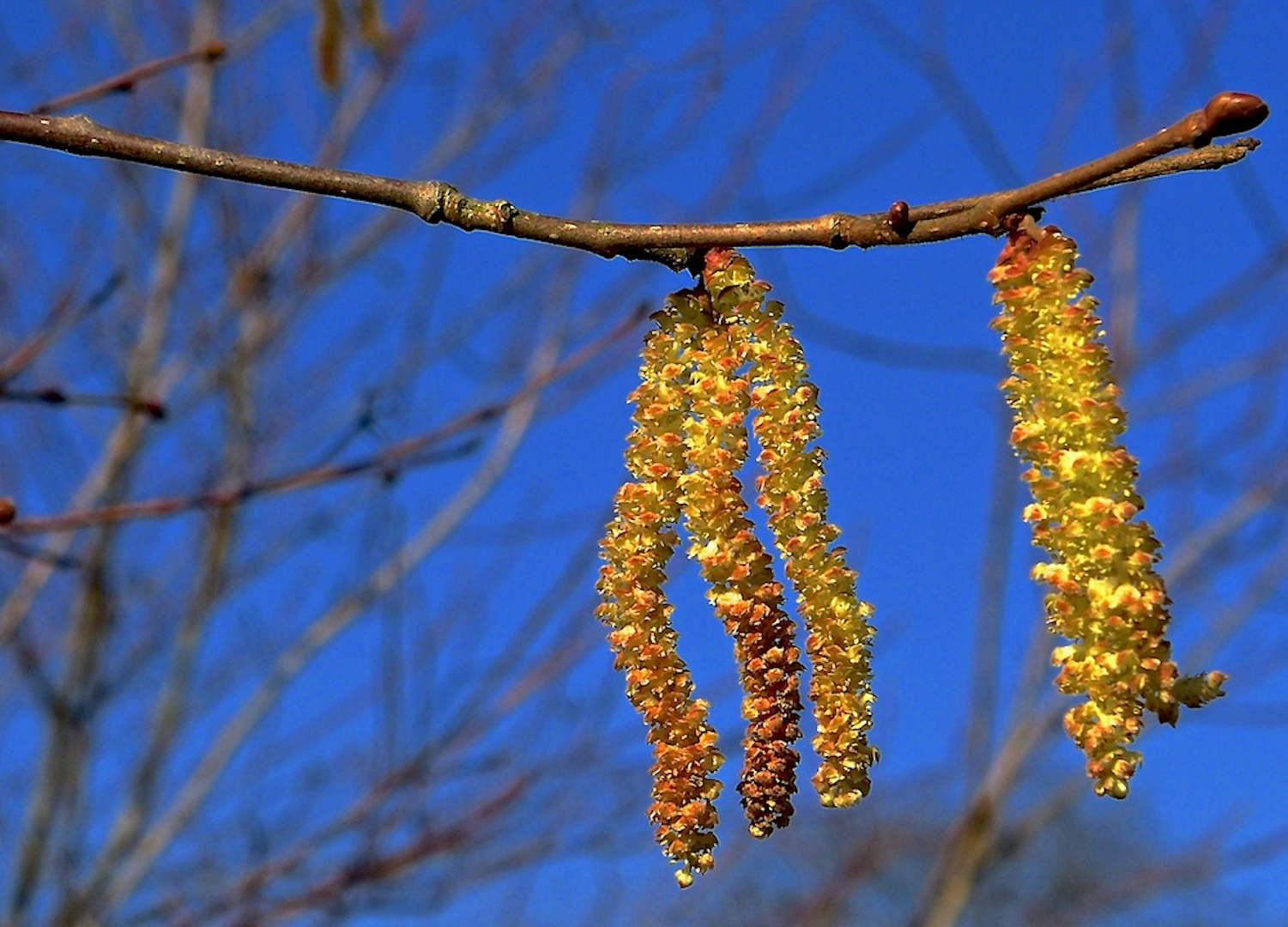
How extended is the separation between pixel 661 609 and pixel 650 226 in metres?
0.26

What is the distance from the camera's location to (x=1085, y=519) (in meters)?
0.80

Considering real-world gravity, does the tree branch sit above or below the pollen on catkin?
above

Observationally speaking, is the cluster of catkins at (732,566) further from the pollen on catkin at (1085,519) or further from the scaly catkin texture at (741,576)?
the pollen on catkin at (1085,519)

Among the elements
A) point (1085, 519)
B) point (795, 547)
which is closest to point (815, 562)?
point (795, 547)

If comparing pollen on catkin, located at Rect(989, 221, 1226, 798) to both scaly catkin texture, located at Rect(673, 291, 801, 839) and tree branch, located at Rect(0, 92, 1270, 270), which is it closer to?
tree branch, located at Rect(0, 92, 1270, 270)

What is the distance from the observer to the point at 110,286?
1946 mm

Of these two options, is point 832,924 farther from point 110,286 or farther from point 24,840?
point 110,286

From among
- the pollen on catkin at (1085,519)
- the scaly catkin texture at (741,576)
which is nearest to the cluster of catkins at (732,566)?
the scaly catkin texture at (741,576)

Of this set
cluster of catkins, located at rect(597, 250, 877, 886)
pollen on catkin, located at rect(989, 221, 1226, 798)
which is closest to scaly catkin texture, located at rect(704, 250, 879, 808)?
cluster of catkins, located at rect(597, 250, 877, 886)

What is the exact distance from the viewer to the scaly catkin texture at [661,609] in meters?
0.90

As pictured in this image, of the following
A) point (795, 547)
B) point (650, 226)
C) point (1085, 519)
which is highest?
point (650, 226)

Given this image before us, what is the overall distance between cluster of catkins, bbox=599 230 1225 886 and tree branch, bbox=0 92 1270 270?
0.03 metres

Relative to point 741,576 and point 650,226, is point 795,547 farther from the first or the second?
point 650,226

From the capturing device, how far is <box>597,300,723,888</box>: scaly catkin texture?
2.97ft
